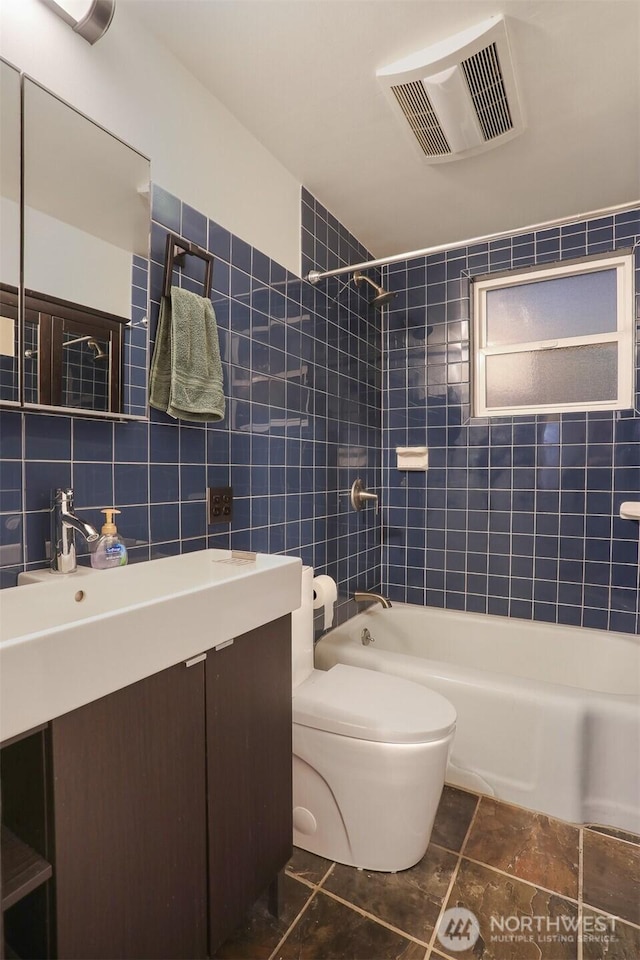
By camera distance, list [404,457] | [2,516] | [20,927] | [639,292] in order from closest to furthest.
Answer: [20,927], [2,516], [639,292], [404,457]

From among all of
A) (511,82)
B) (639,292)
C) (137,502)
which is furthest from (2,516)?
(639,292)

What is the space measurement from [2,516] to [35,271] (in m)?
0.53

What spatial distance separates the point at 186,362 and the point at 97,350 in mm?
250

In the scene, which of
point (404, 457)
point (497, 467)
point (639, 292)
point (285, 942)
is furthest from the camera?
point (404, 457)

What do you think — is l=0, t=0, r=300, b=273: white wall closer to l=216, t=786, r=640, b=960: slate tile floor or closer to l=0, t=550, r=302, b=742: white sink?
l=0, t=550, r=302, b=742: white sink

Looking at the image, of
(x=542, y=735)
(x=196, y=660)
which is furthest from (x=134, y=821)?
(x=542, y=735)

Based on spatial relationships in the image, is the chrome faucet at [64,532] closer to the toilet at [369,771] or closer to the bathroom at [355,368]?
the bathroom at [355,368]

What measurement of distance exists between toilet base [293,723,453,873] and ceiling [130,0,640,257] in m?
1.97

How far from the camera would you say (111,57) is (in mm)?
1233

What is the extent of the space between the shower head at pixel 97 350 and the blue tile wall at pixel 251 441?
2.9 inches

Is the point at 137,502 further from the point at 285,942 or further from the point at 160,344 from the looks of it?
the point at 285,942

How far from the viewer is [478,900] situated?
129 centimetres

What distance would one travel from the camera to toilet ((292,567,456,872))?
4.38ft

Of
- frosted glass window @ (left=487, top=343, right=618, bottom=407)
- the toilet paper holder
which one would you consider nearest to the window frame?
frosted glass window @ (left=487, top=343, right=618, bottom=407)
